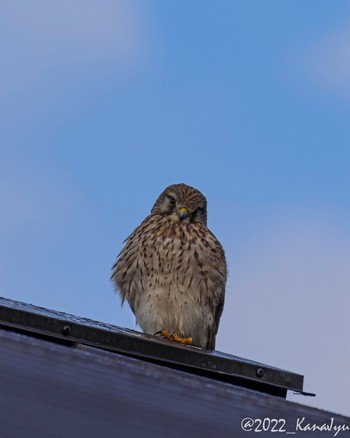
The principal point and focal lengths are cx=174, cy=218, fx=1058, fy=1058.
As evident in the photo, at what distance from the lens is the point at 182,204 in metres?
7.80

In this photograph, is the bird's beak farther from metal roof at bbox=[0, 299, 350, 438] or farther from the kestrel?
metal roof at bbox=[0, 299, 350, 438]

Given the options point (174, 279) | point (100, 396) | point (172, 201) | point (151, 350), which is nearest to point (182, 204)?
point (172, 201)


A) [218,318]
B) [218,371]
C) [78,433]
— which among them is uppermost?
[218,318]

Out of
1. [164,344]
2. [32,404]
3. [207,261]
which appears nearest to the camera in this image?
[32,404]

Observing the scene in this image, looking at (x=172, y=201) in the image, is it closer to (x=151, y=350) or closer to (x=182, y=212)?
(x=182, y=212)

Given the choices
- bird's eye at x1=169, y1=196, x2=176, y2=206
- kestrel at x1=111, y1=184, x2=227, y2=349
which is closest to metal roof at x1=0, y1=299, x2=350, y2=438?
kestrel at x1=111, y1=184, x2=227, y2=349

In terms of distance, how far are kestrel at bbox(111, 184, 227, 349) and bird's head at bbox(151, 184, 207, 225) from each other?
0.78 feet

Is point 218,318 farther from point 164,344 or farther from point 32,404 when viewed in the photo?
point 32,404

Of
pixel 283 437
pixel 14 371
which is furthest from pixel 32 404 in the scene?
pixel 283 437

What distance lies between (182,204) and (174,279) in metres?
0.95

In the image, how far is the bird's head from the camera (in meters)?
7.68

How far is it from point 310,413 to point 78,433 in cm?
73

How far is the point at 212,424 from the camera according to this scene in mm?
2938

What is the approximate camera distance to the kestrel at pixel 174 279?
701 cm
